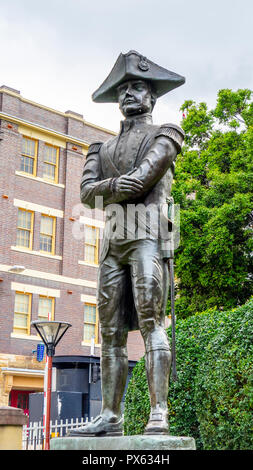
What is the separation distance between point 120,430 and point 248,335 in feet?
11.9

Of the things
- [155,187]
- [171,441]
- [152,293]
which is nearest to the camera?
[171,441]

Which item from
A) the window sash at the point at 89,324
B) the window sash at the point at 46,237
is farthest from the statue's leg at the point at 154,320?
the window sash at the point at 89,324

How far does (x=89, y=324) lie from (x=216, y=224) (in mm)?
10932

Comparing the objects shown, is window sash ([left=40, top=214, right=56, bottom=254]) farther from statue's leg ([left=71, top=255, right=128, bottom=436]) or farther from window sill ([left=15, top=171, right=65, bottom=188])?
statue's leg ([left=71, top=255, right=128, bottom=436])

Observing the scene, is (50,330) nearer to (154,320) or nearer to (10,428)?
(10,428)

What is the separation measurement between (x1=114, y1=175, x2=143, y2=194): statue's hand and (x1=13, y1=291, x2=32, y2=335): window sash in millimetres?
21703

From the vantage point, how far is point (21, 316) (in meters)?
26.0

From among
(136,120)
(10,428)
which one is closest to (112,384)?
A: (136,120)

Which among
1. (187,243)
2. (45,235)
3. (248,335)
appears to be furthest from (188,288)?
(248,335)

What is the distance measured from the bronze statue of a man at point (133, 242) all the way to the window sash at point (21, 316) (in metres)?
21.2

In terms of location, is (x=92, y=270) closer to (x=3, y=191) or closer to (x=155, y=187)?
(x=3, y=191)

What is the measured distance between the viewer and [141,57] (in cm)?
529

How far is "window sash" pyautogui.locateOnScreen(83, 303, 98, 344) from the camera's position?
28.2 metres
